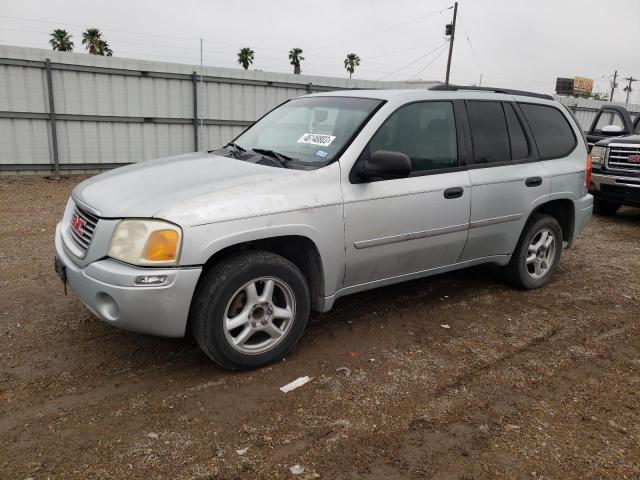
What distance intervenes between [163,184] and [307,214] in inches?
36.4

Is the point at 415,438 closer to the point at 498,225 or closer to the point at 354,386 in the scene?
the point at 354,386

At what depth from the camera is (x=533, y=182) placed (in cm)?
469

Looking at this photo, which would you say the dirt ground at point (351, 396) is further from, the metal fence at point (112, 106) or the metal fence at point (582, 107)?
the metal fence at point (582, 107)

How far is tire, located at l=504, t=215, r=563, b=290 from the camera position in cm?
489

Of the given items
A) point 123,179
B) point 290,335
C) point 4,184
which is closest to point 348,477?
point 290,335

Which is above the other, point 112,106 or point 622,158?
point 112,106

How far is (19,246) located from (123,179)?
3259 mm

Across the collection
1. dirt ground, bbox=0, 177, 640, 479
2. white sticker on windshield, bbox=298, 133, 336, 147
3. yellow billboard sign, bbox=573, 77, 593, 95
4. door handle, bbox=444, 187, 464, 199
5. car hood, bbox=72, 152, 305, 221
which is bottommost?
dirt ground, bbox=0, 177, 640, 479

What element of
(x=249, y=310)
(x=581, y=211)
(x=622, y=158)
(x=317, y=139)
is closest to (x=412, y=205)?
(x=317, y=139)

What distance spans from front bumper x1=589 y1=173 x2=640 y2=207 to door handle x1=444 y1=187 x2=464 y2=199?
571 cm

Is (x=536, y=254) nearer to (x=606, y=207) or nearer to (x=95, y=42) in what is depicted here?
(x=606, y=207)

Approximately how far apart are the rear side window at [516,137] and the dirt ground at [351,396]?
1.33 metres

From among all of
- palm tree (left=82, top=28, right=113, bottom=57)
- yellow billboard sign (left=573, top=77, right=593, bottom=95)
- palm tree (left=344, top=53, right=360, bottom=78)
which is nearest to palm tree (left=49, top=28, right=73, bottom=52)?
palm tree (left=82, top=28, right=113, bottom=57)

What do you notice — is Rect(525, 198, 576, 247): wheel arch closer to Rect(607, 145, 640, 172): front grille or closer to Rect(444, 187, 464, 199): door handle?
Rect(444, 187, 464, 199): door handle
